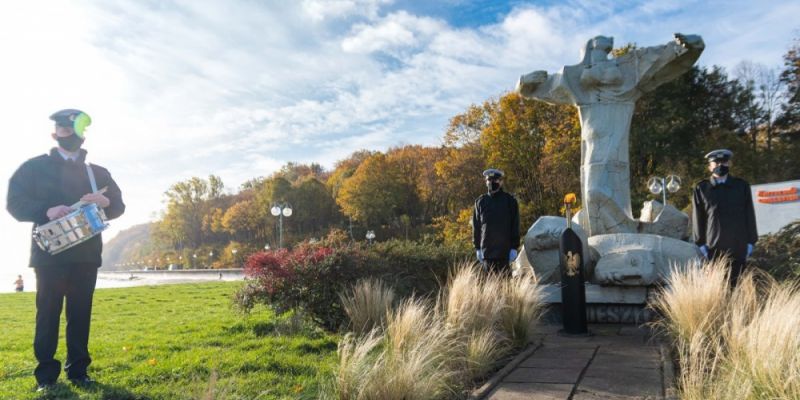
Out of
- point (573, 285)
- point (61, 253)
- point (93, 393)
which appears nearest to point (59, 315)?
point (61, 253)

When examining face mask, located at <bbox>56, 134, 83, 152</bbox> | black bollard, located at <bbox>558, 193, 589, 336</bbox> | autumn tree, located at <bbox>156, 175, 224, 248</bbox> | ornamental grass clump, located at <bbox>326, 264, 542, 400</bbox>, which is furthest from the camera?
autumn tree, located at <bbox>156, 175, 224, 248</bbox>

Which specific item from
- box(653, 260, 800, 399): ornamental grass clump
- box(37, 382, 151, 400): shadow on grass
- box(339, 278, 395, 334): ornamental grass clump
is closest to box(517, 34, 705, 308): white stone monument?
box(339, 278, 395, 334): ornamental grass clump

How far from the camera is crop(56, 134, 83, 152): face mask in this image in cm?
433

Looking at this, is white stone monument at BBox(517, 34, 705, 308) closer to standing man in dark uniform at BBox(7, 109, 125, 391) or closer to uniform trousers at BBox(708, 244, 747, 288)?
uniform trousers at BBox(708, 244, 747, 288)

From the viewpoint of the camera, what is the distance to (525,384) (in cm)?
361

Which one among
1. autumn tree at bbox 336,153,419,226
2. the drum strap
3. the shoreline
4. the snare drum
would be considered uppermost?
autumn tree at bbox 336,153,419,226

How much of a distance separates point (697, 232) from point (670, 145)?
23.2 meters

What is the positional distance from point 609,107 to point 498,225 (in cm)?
321

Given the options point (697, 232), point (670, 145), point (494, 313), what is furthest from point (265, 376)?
point (670, 145)

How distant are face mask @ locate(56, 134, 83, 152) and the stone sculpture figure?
6.46m

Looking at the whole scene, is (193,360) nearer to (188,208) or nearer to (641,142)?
(641,142)

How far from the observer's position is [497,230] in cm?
636

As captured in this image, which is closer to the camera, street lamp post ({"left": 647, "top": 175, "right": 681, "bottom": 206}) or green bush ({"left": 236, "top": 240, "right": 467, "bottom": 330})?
green bush ({"left": 236, "top": 240, "right": 467, "bottom": 330})

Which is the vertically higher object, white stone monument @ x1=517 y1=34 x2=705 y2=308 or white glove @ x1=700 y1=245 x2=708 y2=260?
white stone monument @ x1=517 y1=34 x2=705 y2=308
